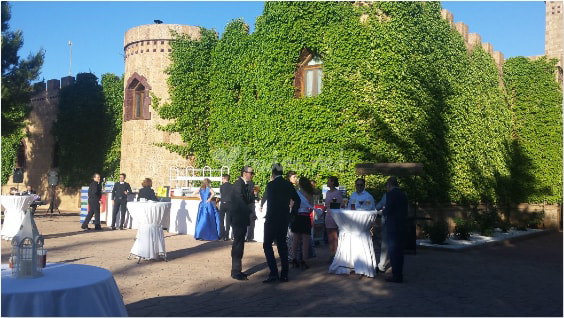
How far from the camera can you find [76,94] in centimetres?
2959

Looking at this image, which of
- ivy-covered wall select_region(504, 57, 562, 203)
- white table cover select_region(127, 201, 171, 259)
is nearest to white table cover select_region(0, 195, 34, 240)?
white table cover select_region(127, 201, 171, 259)

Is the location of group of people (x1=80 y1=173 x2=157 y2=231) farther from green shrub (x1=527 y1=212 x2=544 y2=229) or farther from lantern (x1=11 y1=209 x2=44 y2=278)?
green shrub (x1=527 y1=212 x2=544 y2=229)

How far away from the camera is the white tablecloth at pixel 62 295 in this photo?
12.4 feet

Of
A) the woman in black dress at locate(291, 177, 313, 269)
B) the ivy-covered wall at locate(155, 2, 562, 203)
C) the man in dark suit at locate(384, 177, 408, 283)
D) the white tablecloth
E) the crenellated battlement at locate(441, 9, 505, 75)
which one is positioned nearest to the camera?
the white tablecloth

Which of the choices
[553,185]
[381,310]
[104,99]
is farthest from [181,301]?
[104,99]

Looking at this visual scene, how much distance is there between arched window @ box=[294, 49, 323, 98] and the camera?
17.1m

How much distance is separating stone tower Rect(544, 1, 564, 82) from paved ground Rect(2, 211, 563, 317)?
1459 cm

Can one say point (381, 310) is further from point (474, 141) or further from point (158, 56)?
point (158, 56)

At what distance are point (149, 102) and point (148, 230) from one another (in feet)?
39.7

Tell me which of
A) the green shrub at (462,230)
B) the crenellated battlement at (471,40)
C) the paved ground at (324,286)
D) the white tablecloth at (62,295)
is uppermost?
the crenellated battlement at (471,40)

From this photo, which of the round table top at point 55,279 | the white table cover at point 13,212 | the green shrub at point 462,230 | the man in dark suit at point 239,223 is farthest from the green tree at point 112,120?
the round table top at point 55,279

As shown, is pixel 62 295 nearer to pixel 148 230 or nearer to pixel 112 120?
pixel 148 230

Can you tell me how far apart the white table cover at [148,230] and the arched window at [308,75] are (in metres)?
8.02

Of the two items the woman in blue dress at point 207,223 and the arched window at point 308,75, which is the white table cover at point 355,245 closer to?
the woman in blue dress at point 207,223
